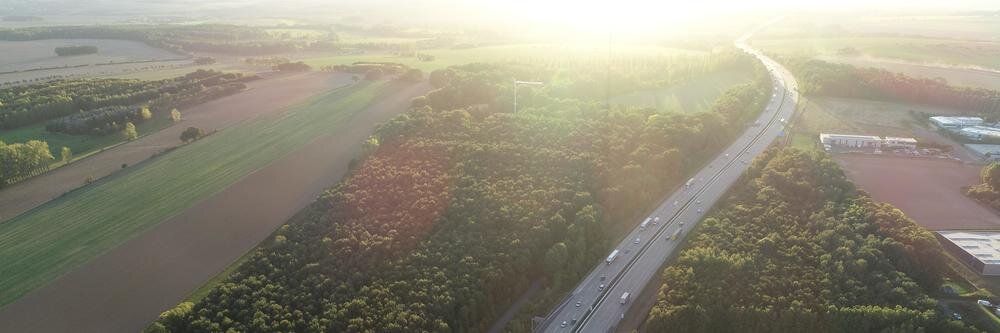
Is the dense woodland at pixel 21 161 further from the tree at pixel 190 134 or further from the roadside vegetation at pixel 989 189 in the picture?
the roadside vegetation at pixel 989 189

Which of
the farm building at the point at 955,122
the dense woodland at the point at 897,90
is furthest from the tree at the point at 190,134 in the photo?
the farm building at the point at 955,122

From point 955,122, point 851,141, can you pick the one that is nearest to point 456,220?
point 851,141

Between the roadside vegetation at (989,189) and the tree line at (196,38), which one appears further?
the tree line at (196,38)

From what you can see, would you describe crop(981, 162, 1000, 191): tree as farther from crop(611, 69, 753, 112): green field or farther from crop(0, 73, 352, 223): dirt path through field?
crop(0, 73, 352, 223): dirt path through field

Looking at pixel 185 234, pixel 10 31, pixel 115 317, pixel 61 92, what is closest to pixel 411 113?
pixel 185 234

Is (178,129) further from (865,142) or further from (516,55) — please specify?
(865,142)

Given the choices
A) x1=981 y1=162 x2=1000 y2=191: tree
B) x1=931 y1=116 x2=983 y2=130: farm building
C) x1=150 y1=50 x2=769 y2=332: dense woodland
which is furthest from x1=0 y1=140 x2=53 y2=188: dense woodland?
x1=931 y1=116 x2=983 y2=130: farm building
